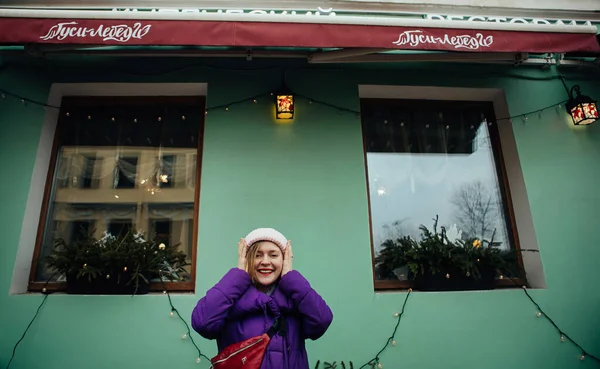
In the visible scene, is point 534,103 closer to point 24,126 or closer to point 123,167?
point 123,167

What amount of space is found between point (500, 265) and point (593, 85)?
2538mm

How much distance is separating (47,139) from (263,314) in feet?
10.9

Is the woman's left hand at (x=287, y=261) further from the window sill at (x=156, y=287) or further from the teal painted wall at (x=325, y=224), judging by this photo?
the window sill at (x=156, y=287)

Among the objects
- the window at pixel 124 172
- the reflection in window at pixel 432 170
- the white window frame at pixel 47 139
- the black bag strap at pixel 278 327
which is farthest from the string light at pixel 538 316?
the white window frame at pixel 47 139

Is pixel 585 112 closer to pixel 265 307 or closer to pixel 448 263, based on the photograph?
pixel 448 263

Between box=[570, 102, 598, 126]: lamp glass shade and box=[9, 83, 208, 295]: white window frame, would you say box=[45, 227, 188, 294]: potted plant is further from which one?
box=[570, 102, 598, 126]: lamp glass shade

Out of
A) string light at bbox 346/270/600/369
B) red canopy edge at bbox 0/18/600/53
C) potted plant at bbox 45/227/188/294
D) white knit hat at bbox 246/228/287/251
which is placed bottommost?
string light at bbox 346/270/600/369

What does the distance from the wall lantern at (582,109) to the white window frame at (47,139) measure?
4.07 metres

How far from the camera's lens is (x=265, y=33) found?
8.94ft

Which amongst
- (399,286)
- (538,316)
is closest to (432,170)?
(399,286)

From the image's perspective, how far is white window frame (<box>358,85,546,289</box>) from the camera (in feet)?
10.8

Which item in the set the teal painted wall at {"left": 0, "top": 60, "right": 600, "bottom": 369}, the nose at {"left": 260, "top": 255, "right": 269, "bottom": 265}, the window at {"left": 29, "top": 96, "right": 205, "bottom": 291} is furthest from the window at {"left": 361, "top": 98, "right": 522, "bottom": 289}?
the window at {"left": 29, "top": 96, "right": 205, "bottom": 291}

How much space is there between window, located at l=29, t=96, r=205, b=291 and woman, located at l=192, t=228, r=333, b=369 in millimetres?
1653

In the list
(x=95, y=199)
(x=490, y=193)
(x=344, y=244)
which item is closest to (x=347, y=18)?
(x=344, y=244)
